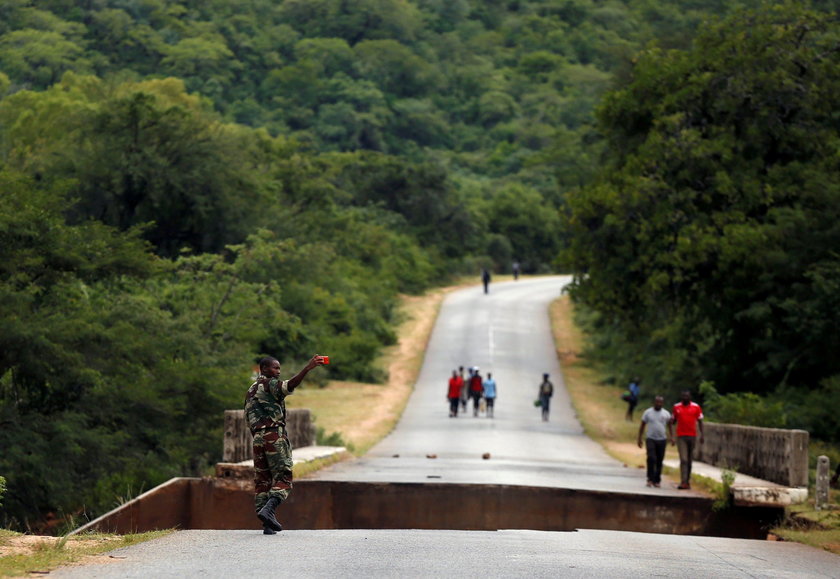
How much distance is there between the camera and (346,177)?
91500 millimetres

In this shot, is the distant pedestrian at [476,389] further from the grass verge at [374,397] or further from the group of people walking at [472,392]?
the grass verge at [374,397]

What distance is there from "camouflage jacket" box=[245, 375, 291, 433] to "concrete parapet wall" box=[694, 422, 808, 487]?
33.9 feet

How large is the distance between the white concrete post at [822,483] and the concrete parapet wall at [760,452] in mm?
1304

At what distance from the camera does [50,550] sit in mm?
11648

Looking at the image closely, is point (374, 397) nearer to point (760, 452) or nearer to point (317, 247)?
point (317, 247)

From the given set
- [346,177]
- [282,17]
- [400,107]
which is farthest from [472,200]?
[282,17]

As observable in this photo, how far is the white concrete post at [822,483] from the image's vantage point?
19312 mm

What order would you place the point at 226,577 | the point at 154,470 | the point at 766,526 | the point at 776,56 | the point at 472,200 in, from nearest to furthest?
the point at 226,577
the point at 766,526
the point at 154,470
the point at 776,56
the point at 472,200

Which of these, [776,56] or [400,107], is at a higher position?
[400,107]

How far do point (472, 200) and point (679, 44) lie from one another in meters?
55.4

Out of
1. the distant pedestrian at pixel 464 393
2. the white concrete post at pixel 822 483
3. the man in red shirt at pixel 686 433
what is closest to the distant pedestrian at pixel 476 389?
the distant pedestrian at pixel 464 393

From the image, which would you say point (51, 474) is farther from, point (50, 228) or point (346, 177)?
point (346, 177)

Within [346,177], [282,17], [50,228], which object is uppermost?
[282,17]

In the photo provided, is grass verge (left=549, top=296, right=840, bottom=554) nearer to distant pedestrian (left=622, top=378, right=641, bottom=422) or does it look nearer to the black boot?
distant pedestrian (left=622, top=378, right=641, bottom=422)
